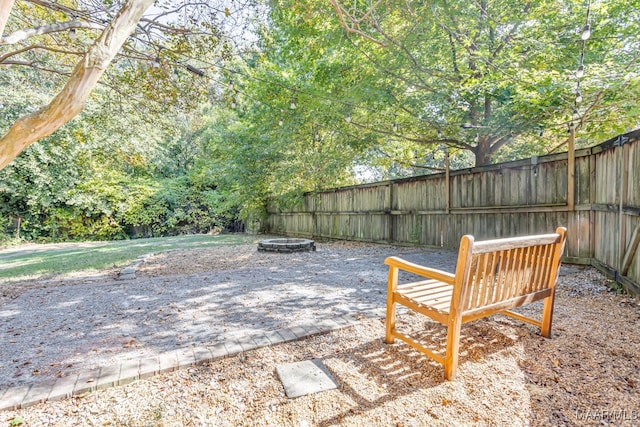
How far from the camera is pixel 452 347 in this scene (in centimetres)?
185

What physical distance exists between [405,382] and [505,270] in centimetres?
99

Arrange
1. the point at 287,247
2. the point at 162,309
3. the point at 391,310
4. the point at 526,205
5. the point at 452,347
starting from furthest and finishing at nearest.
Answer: the point at 287,247
the point at 526,205
the point at 162,309
the point at 391,310
the point at 452,347

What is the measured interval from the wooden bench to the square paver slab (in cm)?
65

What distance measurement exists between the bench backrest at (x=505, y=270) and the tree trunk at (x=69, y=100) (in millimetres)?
2572

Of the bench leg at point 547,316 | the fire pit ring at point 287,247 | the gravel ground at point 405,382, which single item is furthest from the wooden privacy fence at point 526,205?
the fire pit ring at point 287,247

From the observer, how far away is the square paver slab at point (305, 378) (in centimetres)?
177

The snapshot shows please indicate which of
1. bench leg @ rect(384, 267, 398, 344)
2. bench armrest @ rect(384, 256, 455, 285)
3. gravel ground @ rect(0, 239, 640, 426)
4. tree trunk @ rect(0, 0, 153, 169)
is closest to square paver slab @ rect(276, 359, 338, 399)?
gravel ground @ rect(0, 239, 640, 426)

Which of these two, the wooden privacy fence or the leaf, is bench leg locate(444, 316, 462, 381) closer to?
the leaf

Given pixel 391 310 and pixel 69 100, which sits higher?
pixel 69 100

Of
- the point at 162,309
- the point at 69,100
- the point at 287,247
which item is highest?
the point at 69,100

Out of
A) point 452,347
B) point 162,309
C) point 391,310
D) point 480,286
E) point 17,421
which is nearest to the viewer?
point 17,421

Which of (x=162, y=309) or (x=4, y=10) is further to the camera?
(x=162, y=309)

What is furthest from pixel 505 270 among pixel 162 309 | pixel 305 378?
pixel 162 309

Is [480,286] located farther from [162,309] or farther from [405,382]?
[162,309]
